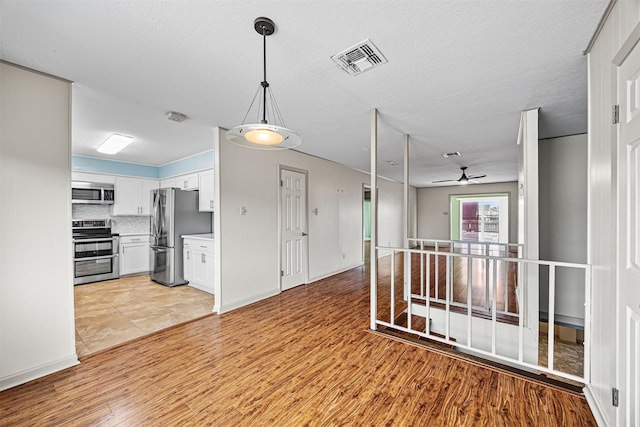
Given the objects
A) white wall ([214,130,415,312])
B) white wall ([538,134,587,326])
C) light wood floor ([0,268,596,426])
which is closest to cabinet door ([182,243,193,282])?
white wall ([214,130,415,312])

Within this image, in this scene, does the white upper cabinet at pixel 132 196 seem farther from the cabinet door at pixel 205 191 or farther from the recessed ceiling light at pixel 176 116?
the recessed ceiling light at pixel 176 116

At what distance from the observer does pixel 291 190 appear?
4.42m

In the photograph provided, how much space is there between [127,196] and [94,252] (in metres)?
1.20

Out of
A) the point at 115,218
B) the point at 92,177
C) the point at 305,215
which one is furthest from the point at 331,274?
the point at 92,177

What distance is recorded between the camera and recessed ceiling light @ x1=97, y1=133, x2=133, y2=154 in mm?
3668

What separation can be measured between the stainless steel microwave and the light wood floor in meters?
3.70

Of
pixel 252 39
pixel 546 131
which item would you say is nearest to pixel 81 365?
pixel 252 39

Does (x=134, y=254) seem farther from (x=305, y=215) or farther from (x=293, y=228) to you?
(x=305, y=215)

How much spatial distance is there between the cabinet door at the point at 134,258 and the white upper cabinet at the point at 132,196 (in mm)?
703

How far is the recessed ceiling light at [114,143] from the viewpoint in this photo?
3668 millimetres

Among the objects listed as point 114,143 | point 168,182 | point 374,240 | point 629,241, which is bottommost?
point 374,240

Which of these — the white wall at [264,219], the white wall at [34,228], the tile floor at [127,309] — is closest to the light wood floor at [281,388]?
the white wall at [34,228]

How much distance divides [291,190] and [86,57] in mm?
2915

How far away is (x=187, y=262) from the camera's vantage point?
4543 millimetres
